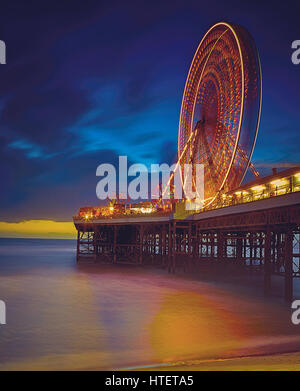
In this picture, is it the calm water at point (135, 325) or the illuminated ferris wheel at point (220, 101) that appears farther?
the illuminated ferris wheel at point (220, 101)

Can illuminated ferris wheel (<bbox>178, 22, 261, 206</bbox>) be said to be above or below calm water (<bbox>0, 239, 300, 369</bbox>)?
above

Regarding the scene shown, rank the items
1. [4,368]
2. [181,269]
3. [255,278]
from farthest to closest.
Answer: [181,269]
[255,278]
[4,368]

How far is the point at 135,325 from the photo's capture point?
1842 centimetres

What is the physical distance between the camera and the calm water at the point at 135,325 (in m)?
13.8

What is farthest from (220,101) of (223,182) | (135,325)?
(135,325)

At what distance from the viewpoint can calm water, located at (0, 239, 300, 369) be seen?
13.8 m

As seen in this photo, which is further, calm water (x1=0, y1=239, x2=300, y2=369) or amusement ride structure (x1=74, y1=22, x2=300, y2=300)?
amusement ride structure (x1=74, y1=22, x2=300, y2=300)

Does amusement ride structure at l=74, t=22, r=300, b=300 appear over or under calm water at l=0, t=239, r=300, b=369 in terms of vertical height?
over

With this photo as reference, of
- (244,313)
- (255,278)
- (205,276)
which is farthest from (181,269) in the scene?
(244,313)

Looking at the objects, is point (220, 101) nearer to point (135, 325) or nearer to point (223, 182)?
point (223, 182)

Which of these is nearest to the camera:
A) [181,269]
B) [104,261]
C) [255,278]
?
[255,278]

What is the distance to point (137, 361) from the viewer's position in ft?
43.5

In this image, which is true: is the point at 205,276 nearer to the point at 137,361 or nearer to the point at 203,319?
the point at 203,319
